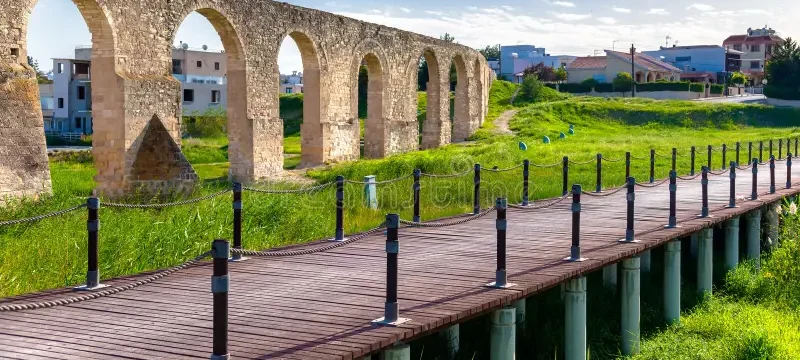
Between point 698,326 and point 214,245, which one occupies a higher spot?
Answer: point 214,245

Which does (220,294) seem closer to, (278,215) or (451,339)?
(451,339)

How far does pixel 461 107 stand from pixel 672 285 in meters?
30.8

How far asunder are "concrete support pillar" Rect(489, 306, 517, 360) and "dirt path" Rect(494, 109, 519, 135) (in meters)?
33.1

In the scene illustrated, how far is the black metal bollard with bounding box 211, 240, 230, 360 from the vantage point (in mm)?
5410

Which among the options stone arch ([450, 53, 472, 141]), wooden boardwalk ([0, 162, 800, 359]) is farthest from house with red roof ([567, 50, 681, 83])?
wooden boardwalk ([0, 162, 800, 359])

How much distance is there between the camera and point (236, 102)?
74.1 feet

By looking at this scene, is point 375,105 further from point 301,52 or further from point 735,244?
point 735,244

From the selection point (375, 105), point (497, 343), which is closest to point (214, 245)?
point (497, 343)

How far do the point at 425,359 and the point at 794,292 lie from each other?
656cm

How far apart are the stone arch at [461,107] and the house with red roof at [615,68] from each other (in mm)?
33512

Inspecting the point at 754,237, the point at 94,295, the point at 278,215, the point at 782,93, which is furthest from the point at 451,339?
the point at 782,93

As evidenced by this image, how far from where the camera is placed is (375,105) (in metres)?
31.2

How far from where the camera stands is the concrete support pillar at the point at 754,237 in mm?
14469

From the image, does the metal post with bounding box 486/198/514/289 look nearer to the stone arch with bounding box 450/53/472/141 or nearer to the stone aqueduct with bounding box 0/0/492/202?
the stone aqueduct with bounding box 0/0/492/202
